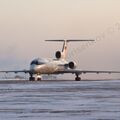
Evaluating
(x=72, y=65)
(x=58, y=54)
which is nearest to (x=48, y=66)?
(x=72, y=65)

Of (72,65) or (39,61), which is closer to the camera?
(39,61)

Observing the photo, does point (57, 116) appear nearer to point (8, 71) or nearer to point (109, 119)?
point (109, 119)

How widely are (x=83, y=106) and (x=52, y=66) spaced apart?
242ft

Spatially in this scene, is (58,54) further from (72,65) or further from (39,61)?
(39,61)

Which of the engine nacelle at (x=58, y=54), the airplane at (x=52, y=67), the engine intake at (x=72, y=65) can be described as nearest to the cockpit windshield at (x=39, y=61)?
the airplane at (x=52, y=67)

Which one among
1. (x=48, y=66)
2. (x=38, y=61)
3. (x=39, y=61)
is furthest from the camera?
(x=48, y=66)

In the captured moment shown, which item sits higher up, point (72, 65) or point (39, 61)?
point (39, 61)

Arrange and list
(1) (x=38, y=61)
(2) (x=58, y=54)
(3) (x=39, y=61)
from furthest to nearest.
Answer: (2) (x=58, y=54) < (1) (x=38, y=61) < (3) (x=39, y=61)

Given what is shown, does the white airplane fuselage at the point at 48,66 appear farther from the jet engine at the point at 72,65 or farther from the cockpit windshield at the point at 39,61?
the jet engine at the point at 72,65

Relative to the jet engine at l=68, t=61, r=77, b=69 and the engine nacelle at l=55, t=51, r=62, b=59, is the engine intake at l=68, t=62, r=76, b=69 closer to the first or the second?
the jet engine at l=68, t=61, r=77, b=69

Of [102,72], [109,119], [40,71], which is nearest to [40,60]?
[40,71]

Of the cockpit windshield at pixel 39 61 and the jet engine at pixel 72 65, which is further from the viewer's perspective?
the jet engine at pixel 72 65

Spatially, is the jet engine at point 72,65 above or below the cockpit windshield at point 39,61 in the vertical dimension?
below

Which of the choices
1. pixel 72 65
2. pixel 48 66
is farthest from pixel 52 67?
pixel 72 65
